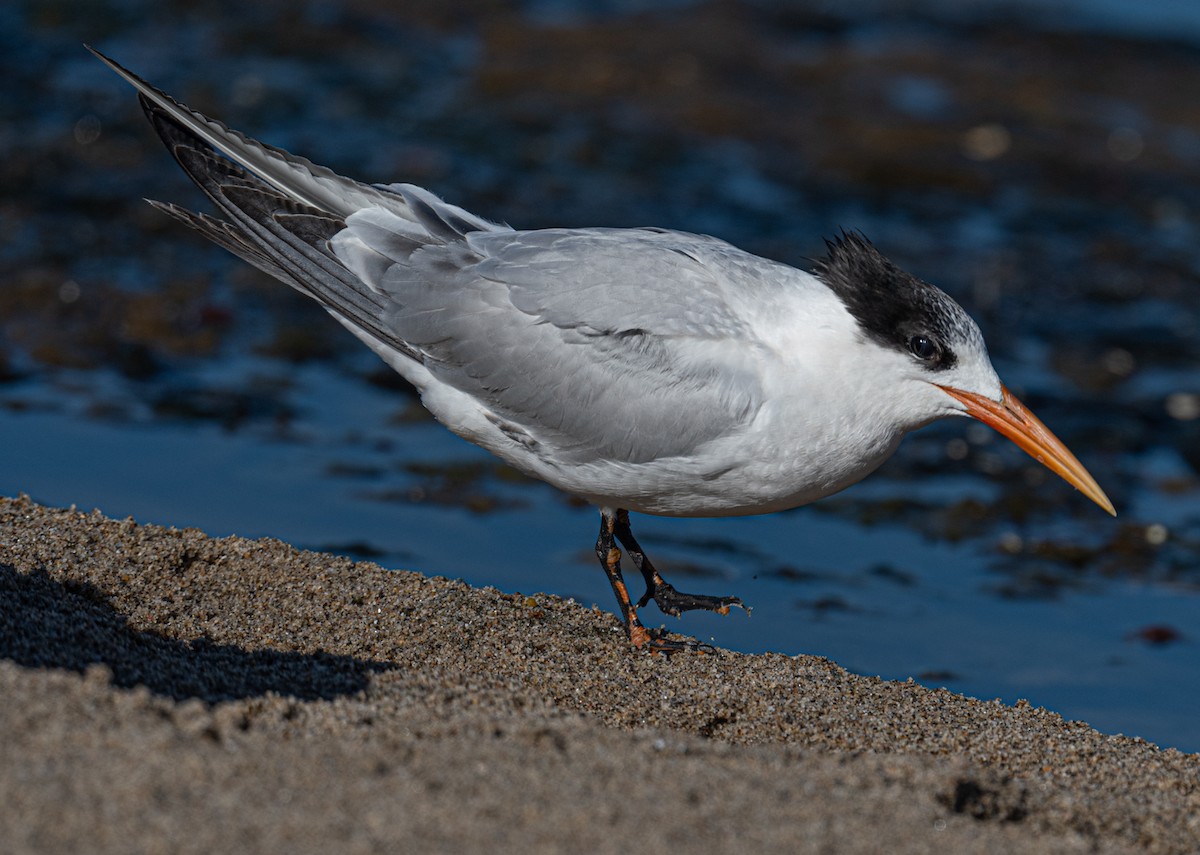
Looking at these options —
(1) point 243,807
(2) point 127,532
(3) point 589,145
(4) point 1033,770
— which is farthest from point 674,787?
(3) point 589,145

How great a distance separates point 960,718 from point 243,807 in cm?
229

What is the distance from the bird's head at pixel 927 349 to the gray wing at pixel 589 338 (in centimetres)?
39

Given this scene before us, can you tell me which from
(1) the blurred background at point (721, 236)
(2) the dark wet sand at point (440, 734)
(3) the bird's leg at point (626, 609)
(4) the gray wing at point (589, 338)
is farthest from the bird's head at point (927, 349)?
(1) the blurred background at point (721, 236)

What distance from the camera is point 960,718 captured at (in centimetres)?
408

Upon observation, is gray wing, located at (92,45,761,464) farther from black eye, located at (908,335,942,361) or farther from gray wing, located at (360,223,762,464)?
black eye, located at (908,335,942,361)

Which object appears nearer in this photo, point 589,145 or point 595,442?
point 595,442

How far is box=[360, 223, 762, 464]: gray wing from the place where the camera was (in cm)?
439

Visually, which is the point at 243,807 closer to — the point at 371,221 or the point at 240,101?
the point at 371,221

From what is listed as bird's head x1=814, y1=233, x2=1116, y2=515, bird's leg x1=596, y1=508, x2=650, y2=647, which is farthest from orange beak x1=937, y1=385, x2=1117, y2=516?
bird's leg x1=596, y1=508, x2=650, y2=647

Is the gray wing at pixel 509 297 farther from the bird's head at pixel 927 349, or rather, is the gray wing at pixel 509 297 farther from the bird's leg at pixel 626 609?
the bird's leg at pixel 626 609

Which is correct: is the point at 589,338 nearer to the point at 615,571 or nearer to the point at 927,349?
the point at 615,571

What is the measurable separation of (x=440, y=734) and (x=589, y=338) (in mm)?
1693

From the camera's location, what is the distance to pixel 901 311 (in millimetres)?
4332

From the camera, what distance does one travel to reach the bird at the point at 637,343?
14.2ft
